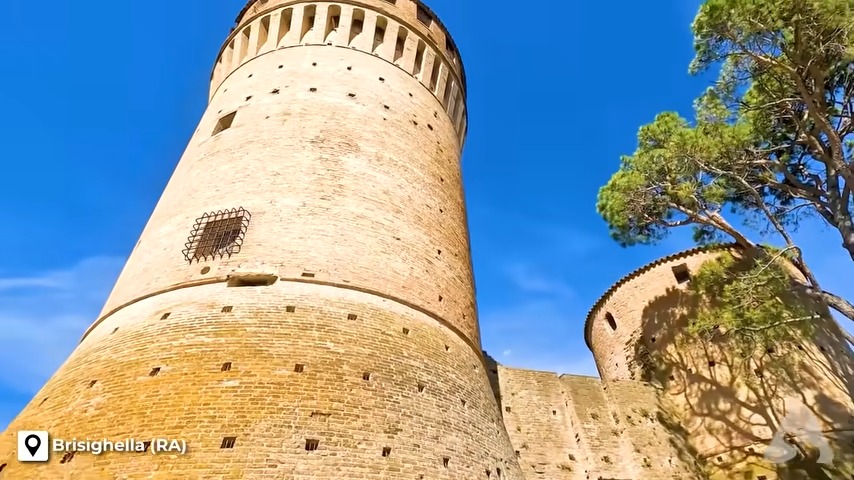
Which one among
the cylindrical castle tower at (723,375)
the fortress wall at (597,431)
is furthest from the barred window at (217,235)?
the cylindrical castle tower at (723,375)

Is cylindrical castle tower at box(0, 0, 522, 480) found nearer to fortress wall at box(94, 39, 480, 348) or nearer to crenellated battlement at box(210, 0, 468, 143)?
fortress wall at box(94, 39, 480, 348)

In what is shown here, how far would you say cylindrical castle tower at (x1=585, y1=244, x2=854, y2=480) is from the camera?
10516mm

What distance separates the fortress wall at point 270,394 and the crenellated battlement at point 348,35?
6552 mm

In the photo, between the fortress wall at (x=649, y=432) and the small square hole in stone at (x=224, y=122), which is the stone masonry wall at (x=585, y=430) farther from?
the small square hole in stone at (x=224, y=122)

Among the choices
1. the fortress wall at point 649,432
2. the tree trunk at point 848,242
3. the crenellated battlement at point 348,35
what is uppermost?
the crenellated battlement at point 348,35

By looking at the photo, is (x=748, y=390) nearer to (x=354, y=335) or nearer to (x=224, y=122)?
(x=354, y=335)

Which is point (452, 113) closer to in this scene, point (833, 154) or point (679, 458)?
point (833, 154)

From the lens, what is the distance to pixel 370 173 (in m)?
8.78

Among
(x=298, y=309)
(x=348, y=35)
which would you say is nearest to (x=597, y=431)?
(x=298, y=309)

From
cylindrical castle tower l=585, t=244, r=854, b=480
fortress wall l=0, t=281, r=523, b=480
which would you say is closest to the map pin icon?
fortress wall l=0, t=281, r=523, b=480

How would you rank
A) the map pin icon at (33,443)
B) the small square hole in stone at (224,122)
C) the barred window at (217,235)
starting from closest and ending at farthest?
the map pin icon at (33,443) < the barred window at (217,235) < the small square hole in stone at (224,122)

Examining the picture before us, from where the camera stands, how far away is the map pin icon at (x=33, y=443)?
546 centimetres

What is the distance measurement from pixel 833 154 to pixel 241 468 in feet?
33.6

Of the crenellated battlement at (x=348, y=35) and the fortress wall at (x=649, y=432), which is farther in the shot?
the crenellated battlement at (x=348, y=35)
